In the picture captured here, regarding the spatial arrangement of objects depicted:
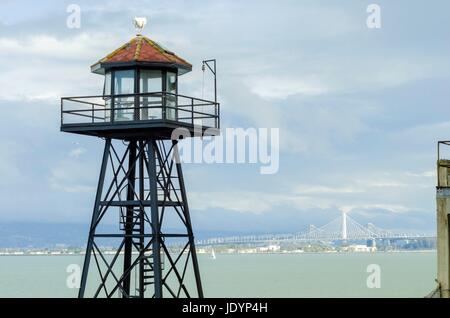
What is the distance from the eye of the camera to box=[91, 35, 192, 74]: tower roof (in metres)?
35.2

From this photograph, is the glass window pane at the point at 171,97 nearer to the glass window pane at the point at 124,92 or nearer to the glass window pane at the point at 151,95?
the glass window pane at the point at 151,95

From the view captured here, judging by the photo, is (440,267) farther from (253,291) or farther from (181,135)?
(253,291)

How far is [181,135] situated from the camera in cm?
3559

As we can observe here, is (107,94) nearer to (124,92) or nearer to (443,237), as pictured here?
(124,92)

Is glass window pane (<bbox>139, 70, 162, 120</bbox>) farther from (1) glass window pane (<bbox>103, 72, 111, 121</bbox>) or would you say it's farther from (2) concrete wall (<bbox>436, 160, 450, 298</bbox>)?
(2) concrete wall (<bbox>436, 160, 450, 298</bbox>)

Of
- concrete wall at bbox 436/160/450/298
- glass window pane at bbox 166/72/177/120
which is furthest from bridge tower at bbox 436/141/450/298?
Answer: glass window pane at bbox 166/72/177/120

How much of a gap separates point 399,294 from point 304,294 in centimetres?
1147

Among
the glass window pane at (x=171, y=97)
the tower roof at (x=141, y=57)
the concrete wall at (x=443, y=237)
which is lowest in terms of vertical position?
the concrete wall at (x=443, y=237)

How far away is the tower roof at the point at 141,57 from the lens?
35.2 m

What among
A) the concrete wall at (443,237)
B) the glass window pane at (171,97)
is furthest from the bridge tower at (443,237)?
the glass window pane at (171,97)

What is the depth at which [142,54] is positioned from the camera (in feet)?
116

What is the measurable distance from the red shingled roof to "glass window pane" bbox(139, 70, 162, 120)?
508 millimetres

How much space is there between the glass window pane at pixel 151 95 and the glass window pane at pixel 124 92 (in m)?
0.34
